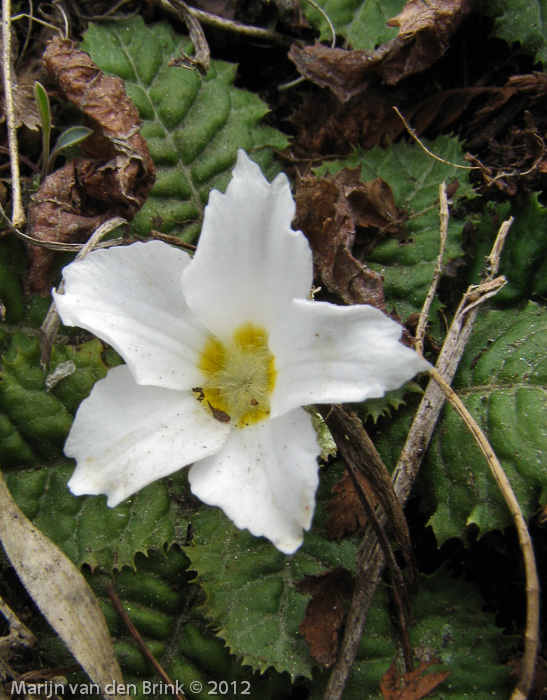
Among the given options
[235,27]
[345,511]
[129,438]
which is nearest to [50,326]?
[129,438]

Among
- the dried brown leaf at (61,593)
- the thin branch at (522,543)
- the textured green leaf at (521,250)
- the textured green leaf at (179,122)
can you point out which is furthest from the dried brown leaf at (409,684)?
the textured green leaf at (179,122)

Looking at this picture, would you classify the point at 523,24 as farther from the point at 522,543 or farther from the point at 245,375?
the point at 522,543

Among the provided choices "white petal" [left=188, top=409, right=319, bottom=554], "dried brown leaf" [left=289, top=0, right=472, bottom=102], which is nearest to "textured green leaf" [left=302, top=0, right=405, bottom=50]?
"dried brown leaf" [left=289, top=0, right=472, bottom=102]

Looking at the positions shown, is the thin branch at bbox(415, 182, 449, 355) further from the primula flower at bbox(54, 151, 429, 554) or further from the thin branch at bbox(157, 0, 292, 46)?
the thin branch at bbox(157, 0, 292, 46)

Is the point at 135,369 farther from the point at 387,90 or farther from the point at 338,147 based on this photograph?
the point at 387,90

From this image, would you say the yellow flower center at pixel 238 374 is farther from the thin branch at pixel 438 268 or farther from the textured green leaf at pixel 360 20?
the textured green leaf at pixel 360 20
